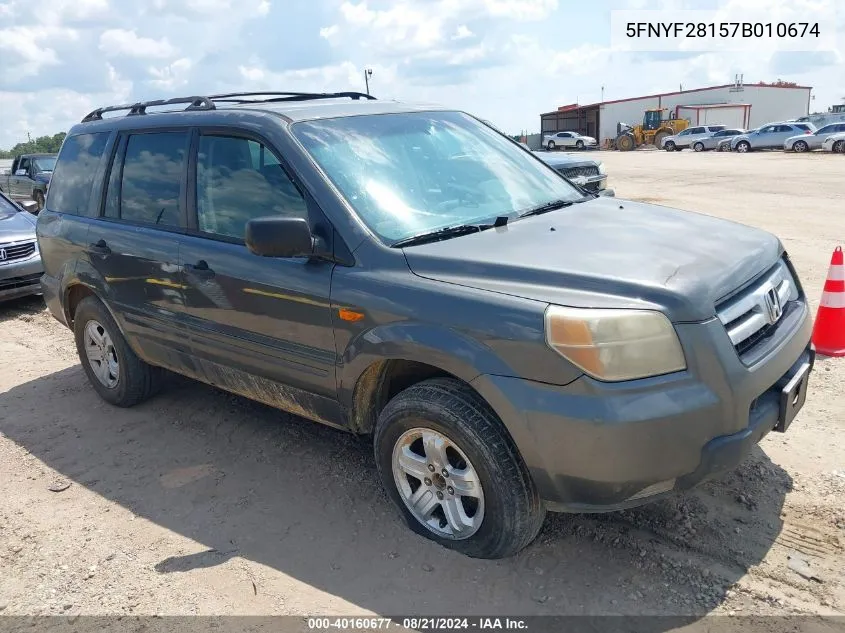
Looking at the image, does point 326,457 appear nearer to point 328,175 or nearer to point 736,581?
point 328,175

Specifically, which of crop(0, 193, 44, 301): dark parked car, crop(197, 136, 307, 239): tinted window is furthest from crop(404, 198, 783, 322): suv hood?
crop(0, 193, 44, 301): dark parked car

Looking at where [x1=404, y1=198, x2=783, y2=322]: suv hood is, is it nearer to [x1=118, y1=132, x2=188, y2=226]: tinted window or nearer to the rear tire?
[x1=118, y1=132, x2=188, y2=226]: tinted window

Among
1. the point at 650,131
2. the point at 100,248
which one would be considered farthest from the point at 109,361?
the point at 650,131

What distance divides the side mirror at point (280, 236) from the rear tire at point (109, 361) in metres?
2.16

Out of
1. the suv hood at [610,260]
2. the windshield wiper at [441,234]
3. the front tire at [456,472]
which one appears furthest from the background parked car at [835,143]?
the front tire at [456,472]

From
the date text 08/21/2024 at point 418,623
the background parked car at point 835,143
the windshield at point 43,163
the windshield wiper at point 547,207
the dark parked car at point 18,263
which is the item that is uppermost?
the windshield at point 43,163

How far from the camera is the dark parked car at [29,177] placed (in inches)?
700

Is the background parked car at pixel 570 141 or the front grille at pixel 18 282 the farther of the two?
the background parked car at pixel 570 141

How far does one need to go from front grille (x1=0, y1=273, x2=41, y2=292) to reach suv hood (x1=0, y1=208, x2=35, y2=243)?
457mm

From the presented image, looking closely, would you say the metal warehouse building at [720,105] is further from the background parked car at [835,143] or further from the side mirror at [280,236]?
the side mirror at [280,236]

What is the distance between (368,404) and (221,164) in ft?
5.20

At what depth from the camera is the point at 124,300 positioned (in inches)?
178

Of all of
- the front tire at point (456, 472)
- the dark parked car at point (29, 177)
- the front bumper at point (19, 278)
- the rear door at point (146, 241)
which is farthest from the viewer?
the dark parked car at point (29, 177)

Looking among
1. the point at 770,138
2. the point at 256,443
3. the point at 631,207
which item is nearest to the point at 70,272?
the point at 256,443
